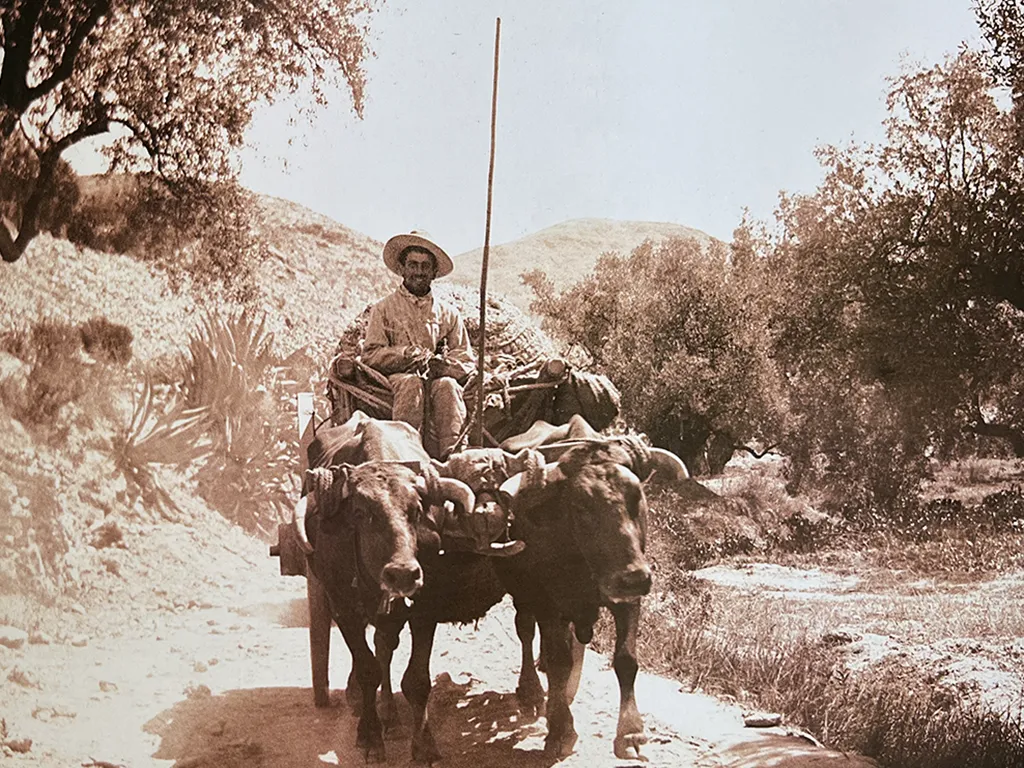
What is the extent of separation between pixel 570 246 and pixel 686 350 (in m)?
0.80

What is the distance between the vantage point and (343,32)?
16.1ft

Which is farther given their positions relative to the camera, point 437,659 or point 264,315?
point 264,315

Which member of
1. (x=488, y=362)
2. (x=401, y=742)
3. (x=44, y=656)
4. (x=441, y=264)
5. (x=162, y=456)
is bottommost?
(x=401, y=742)

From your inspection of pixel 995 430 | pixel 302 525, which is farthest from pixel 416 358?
pixel 995 430

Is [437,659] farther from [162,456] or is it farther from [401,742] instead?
[162,456]

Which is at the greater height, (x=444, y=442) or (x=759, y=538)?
(x=444, y=442)

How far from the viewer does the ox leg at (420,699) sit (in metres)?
3.89

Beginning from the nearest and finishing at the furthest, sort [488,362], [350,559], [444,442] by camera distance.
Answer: [350,559], [444,442], [488,362]

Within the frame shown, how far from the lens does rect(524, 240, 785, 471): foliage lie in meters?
4.95

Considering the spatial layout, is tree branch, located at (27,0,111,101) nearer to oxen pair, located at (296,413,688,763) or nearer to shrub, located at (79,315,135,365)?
shrub, located at (79,315,135,365)

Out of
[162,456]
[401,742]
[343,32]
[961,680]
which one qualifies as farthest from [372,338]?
[961,680]

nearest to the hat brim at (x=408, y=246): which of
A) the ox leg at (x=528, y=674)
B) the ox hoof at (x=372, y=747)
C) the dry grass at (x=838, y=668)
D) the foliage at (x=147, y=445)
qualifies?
the foliage at (x=147, y=445)

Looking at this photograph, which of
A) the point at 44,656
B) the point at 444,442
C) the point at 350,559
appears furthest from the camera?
the point at 444,442

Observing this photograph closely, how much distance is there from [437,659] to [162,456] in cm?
160
